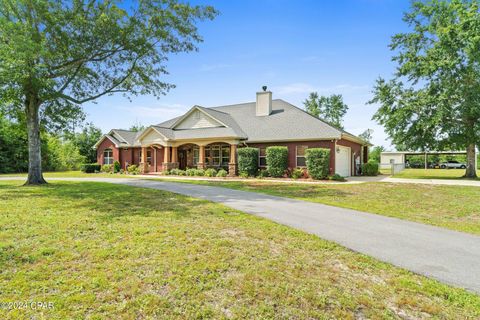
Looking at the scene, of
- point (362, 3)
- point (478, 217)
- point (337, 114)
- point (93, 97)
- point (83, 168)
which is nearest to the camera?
point (478, 217)

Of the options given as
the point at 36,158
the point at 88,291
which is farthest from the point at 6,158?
the point at 88,291

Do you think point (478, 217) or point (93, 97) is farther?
point (93, 97)

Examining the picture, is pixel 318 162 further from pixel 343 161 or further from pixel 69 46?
pixel 69 46

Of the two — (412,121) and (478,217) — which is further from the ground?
(412,121)

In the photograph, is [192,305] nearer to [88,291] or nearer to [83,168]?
[88,291]

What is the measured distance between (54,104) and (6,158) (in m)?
19.7

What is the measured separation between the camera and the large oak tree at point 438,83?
20891 millimetres

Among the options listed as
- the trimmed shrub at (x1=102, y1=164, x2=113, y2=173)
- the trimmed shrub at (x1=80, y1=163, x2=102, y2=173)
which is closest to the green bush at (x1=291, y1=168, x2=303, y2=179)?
the trimmed shrub at (x1=102, y1=164, x2=113, y2=173)

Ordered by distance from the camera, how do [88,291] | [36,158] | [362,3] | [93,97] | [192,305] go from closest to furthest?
[192,305], [88,291], [362,3], [36,158], [93,97]

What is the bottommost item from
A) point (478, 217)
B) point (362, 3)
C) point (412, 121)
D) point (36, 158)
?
point (478, 217)

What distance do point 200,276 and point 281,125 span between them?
1997 cm

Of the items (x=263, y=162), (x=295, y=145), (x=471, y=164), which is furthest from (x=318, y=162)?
(x=471, y=164)

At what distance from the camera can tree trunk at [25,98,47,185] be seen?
15117 mm

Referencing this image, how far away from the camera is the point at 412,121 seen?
76.8 feet
